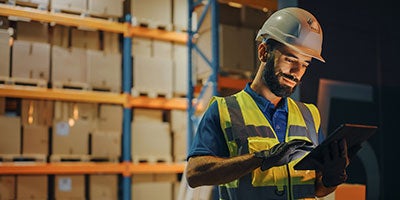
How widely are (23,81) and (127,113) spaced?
1.62 meters

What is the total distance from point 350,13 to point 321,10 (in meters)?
0.43

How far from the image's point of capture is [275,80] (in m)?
2.68

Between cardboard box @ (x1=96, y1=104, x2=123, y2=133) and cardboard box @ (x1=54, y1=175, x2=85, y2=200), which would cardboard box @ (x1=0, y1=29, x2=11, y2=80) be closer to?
cardboard box @ (x1=96, y1=104, x2=123, y2=133)

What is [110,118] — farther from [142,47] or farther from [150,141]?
[142,47]

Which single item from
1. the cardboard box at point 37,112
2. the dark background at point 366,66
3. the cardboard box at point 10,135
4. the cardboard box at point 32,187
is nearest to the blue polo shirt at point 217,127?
the dark background at point 366,66

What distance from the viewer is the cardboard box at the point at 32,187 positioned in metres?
7.24

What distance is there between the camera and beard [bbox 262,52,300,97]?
2.67m

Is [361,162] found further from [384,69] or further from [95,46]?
[95,46]

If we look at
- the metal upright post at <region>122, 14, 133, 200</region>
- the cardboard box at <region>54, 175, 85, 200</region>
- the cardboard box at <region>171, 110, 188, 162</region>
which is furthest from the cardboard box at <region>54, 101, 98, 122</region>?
the cardboard box at <region>171, 110, 188, 162</region>

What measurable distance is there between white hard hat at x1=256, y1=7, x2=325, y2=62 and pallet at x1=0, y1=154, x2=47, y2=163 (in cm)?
533

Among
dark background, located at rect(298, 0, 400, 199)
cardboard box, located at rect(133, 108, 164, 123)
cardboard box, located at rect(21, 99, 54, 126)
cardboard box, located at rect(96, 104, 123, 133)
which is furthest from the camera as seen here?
cardboard box, located at rect(133, 108, 164, 123)

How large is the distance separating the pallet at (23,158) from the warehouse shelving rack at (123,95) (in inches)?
3.0

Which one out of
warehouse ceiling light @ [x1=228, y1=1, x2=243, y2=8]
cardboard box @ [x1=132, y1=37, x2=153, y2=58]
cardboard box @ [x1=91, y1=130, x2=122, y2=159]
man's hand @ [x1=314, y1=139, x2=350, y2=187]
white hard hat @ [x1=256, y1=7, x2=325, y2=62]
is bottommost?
cardboard box @ [x1=91, y1=130, x2=122, y2=159]

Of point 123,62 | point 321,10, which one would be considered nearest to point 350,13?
point 321,10
